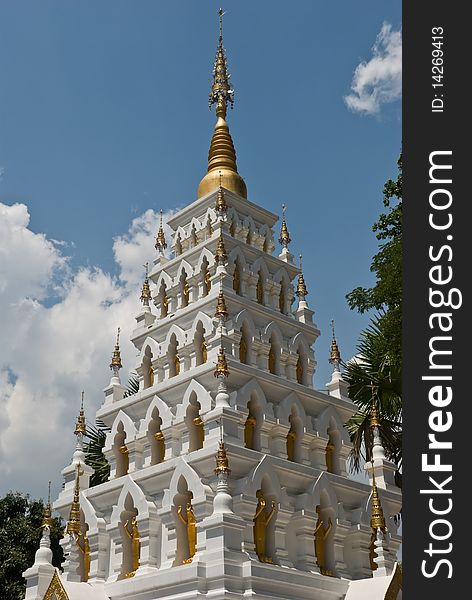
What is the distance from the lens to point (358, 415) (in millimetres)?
26844

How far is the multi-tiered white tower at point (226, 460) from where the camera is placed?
18.1 metres

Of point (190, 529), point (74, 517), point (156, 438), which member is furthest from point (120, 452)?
point (190, 529)

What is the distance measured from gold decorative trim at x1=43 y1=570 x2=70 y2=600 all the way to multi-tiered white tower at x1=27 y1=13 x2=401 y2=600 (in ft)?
0.11

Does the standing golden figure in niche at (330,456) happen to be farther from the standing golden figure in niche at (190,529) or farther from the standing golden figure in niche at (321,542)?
the standing golden figure in niche at (190,529)

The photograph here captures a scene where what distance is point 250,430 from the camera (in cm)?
2016

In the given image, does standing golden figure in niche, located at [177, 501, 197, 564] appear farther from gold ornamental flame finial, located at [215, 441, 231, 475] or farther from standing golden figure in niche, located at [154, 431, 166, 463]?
standing golden figure in niche, located at [154, 431, 166, 463]

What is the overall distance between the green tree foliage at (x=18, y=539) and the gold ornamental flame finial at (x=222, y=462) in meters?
16.1

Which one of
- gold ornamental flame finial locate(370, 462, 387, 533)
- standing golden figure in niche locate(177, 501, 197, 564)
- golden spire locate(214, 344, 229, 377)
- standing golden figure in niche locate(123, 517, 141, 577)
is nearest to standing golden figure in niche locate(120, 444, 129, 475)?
standing golden figure in niche locate(123, 517, 141, 577)

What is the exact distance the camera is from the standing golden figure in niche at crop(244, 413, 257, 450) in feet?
65.8

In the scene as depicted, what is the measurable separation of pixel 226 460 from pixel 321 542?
12.3 ft

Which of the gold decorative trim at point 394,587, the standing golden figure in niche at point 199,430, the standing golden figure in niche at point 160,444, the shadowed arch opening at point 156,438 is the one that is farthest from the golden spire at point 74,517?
the gold decorative trim at point 394,587

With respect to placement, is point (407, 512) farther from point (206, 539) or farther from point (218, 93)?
point (218, 93)

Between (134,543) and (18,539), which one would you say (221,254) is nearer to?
(134,543)

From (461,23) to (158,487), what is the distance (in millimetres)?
12674
